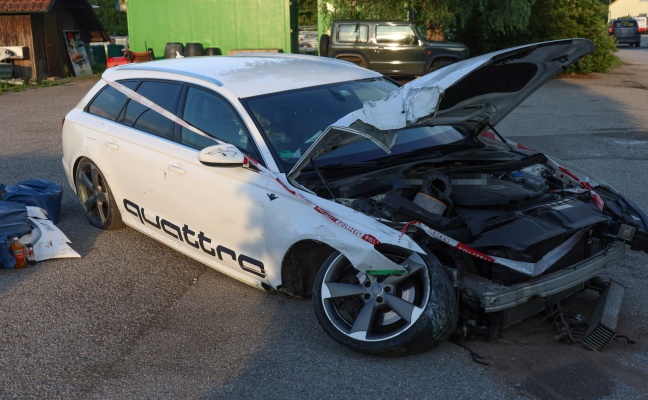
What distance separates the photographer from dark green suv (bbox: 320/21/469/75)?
21500 millimetres

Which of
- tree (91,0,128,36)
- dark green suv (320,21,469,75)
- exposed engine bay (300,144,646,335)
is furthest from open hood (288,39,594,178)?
tree (91,0,128,36)

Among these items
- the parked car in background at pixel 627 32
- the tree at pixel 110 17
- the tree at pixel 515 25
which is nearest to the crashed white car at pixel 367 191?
the tree at pixel 515 25

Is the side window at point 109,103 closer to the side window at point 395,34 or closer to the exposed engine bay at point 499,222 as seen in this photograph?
the exposed engine bay at point 499,222

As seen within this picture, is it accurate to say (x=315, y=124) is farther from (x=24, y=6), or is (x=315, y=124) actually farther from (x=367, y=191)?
(x=24, y=6)

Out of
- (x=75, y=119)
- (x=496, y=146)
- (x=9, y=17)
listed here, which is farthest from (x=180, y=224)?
(x=9, y=17)

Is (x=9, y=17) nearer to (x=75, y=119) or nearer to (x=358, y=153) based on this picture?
(x=75, y=119)

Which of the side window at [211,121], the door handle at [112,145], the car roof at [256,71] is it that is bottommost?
the door handle at [112,145]

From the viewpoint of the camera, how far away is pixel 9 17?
25.5m

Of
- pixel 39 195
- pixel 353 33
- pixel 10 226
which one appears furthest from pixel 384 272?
pixel 353 33

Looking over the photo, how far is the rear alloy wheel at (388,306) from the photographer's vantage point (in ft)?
13.4

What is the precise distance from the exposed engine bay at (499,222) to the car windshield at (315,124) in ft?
0.91

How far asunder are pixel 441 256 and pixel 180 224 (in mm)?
2229

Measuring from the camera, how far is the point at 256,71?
5.79 m

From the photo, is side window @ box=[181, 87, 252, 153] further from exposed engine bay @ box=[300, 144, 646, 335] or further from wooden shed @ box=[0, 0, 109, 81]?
wooden shed @ box=[0, 0, 109, 81]
